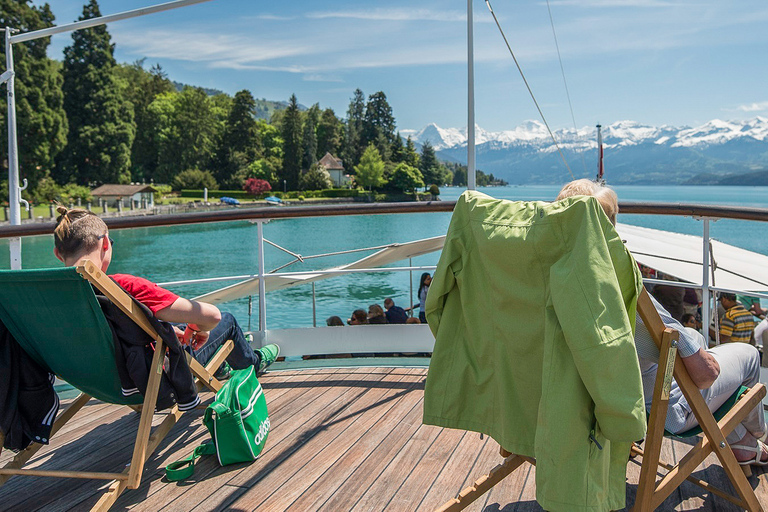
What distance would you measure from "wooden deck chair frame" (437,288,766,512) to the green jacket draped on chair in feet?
0.50

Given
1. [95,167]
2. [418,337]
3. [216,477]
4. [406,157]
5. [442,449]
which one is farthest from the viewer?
[406,157]

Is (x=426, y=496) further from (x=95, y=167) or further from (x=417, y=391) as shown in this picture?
(x=95, y=167)

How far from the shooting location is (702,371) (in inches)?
55.5

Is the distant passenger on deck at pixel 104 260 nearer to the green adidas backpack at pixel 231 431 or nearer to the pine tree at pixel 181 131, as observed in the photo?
the green adidas backpack at pixel 231 431

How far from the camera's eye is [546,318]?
50.1 inches

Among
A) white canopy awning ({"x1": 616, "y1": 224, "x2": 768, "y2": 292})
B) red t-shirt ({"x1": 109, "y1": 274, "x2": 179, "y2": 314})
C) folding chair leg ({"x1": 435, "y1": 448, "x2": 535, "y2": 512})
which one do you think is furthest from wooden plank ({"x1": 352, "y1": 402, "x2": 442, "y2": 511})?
white canopy awning ({"x1": 616, "y1": 224, "x2": 768, "y2": 292})

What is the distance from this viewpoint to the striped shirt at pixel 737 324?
5466mm

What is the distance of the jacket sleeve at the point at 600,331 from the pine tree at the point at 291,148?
79827 mm

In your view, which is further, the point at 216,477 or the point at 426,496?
the point at 216,477

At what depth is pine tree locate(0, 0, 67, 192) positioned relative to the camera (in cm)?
3581

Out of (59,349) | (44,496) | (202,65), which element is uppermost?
(202,65)

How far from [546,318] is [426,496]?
818 mm

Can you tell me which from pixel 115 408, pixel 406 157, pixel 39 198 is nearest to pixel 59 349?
pixel 115 408

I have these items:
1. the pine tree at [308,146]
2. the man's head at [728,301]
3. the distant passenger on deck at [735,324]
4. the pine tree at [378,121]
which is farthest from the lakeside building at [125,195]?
the distant passenger on deck at [735,324]
